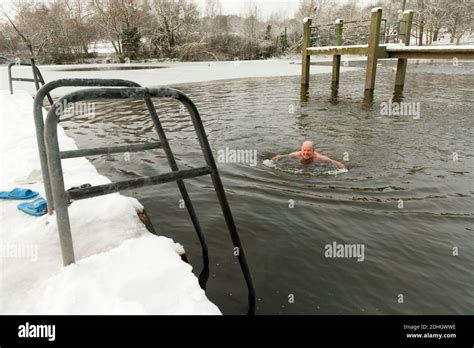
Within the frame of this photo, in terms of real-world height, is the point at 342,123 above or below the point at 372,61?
below

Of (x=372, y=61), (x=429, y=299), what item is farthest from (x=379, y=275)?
(x=372, y=61)

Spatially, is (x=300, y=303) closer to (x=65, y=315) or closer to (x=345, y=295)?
(x=345, y=295)

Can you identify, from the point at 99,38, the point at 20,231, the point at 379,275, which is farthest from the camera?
the point at 99,38

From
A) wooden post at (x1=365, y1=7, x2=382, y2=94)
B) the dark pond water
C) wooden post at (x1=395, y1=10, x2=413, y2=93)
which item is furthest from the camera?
wooden post at (x1=395, y1=10, x2=413, y2=93)

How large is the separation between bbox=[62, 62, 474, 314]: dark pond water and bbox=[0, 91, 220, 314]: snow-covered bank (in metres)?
0.90

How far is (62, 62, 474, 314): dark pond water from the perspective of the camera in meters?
3.06

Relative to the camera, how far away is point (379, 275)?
3.28 metres

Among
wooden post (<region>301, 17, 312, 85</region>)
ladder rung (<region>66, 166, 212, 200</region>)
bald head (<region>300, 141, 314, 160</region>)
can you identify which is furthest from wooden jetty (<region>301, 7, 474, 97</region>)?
ladder rung (<region>66, 166, 212, 200</region>)

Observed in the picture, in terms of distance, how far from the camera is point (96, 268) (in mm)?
2109

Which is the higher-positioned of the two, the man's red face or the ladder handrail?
the ladder handrail

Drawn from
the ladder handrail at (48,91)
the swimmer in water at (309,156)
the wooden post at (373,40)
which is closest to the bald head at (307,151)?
the swimmer in water at (309,156)

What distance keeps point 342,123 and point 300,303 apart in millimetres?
7506

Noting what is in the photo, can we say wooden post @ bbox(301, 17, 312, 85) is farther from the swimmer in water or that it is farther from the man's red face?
the man's red face
